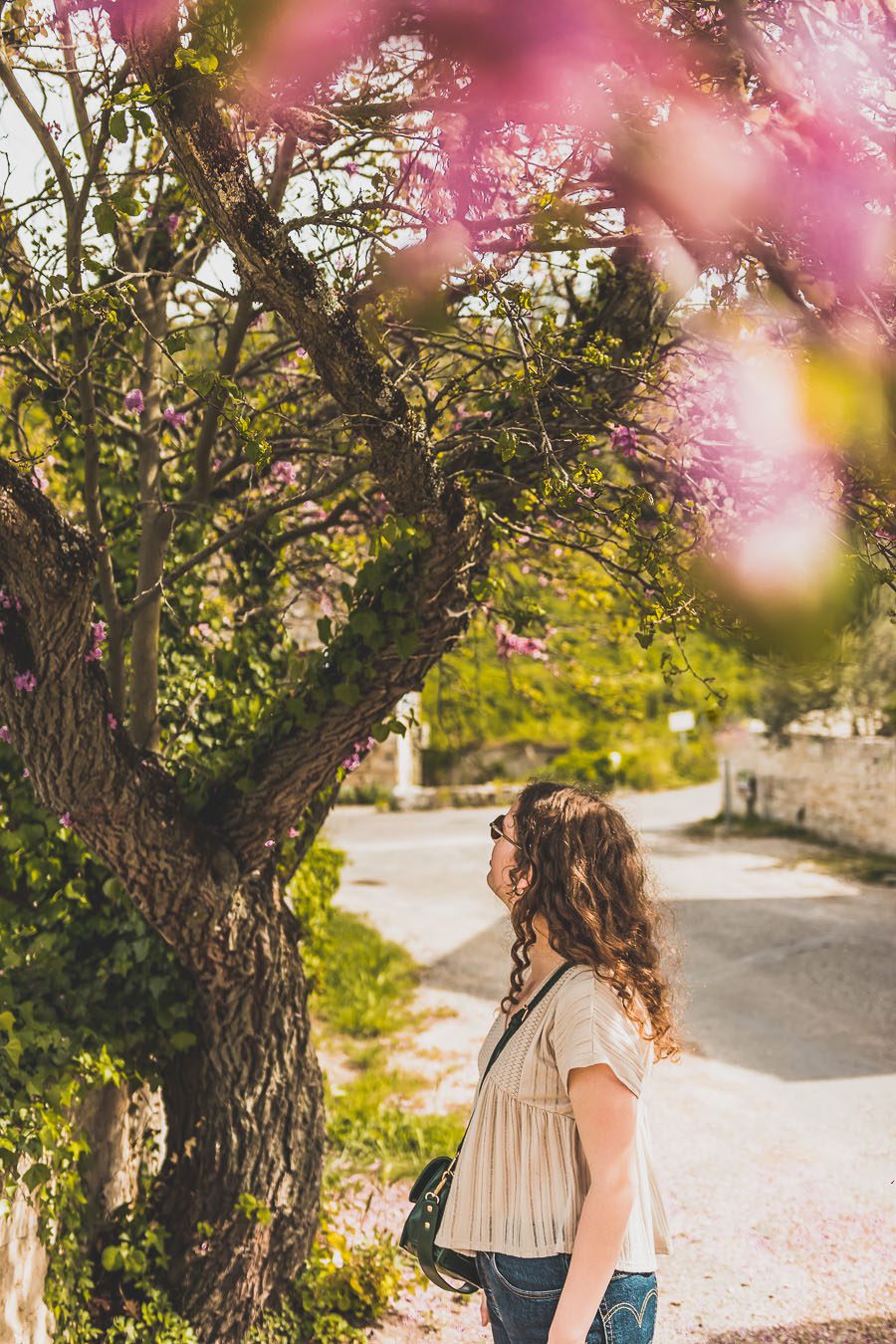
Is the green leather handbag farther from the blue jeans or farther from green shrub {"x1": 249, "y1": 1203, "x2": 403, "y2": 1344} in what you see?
green shrub {"x1": 249, "y1": 1203, "x2": 403, "y2": 1344}

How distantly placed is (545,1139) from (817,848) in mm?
15312

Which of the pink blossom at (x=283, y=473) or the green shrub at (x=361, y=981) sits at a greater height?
the pink blossom at (x=283, y=473)

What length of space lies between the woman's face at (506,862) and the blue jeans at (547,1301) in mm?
640

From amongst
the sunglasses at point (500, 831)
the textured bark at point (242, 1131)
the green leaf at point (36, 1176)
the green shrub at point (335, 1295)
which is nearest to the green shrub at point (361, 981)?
the green shrub at point (335, 1295)

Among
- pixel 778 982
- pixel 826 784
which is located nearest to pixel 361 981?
pixel 778 982

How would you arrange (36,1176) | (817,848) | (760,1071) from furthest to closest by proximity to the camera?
(817,848) < (760,1071) < (36,1176)

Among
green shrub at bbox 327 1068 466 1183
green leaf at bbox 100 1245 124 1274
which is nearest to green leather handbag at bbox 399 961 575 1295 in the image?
green leaf at bbox 100 1245 124 1274

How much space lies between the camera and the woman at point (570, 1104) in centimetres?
183

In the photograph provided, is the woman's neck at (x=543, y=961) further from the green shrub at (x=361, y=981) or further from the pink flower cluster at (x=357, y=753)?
the green shrub at (x=361, y=981)

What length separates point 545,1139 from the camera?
201 centimetres

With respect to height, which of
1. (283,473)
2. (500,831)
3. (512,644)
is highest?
(283,473)

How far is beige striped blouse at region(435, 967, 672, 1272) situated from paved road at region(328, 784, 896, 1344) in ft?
1.27

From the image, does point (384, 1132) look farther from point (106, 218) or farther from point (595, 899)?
point (106, 218)

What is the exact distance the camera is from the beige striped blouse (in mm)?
1906
